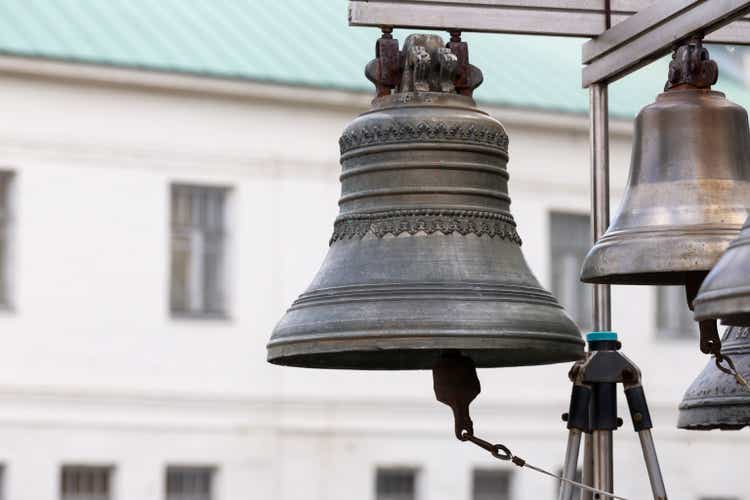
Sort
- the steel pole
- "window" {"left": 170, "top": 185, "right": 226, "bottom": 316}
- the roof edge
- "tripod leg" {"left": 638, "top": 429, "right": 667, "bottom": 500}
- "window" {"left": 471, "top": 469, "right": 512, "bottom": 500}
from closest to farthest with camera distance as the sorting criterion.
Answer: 1. "tripod leg" {"left": 638, "top": 429, "right": 667, "bottom": 500}
2. the steel pole
3. the roof edge
4. "window" {"left": 170, "top": 185, "right": 226, "bottom": 316}
5. "window" {"left": 471, "top": 469, "right": 512, "bottom": 500}

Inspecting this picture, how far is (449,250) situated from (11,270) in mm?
17118

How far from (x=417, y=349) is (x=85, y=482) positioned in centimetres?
1730

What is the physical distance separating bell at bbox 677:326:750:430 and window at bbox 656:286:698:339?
61.7ft

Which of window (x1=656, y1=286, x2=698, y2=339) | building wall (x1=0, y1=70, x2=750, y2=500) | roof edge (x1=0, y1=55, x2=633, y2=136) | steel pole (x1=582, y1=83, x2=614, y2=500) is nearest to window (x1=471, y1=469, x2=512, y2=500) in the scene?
building wall (x1=0, y1=70, x2=750, y2=500)

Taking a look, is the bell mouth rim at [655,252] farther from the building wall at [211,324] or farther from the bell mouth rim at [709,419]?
the building wall at [211,324]

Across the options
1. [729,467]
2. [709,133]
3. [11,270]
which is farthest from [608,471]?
[729,467]

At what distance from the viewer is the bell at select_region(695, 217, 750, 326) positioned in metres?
4.28

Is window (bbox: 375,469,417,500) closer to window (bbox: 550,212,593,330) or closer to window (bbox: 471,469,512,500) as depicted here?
window (bbox: 471,469,512,500)

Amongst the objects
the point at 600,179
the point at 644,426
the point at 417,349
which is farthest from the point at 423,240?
the point at 600,179

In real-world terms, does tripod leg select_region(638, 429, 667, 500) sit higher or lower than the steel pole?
lower

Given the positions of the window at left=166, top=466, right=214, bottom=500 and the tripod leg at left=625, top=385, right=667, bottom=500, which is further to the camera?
the window at left=166, top=466, right=214, bottom=500

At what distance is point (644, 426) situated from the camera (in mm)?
5434

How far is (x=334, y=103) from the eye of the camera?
77.8 ft

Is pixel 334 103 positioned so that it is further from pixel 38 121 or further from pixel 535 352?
pixel 535 352
